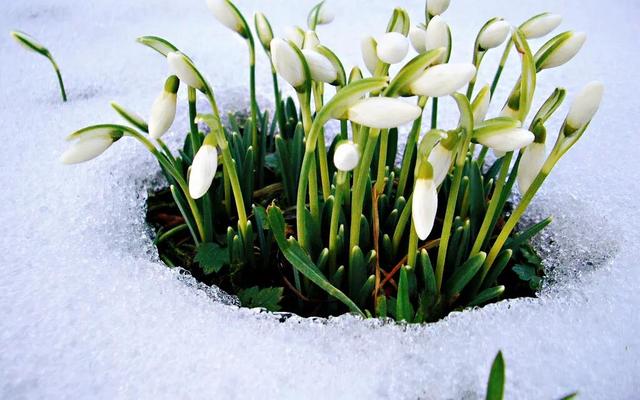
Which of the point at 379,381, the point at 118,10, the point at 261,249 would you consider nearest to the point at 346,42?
the point at 118,10

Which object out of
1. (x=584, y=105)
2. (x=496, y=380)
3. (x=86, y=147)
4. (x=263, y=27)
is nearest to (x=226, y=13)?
(x=263, y=27)

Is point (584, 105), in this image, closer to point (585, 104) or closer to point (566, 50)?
point (585, 104)

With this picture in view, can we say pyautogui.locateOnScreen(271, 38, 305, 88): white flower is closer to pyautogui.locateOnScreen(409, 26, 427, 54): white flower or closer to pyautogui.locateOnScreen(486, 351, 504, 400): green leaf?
pyautogui.locateOnScreen(409, 26, 427, 54): white flower

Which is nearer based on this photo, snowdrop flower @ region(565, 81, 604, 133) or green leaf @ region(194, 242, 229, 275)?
snowdrop flower @ region(565, 81, 604, 133)

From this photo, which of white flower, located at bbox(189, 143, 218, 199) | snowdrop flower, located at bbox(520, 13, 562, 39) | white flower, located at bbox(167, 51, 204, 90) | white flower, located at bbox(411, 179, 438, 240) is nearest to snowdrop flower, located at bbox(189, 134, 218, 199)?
white flower, located at bbox(189, 143, 218, 199)

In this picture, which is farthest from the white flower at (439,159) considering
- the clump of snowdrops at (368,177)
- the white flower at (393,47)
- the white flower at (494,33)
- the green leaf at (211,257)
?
the green leaf at (211,257)

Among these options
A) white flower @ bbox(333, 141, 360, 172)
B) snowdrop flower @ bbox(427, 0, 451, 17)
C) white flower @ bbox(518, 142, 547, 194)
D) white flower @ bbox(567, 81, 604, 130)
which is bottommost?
white flower @ bbox(518, 142, 547, 194)
